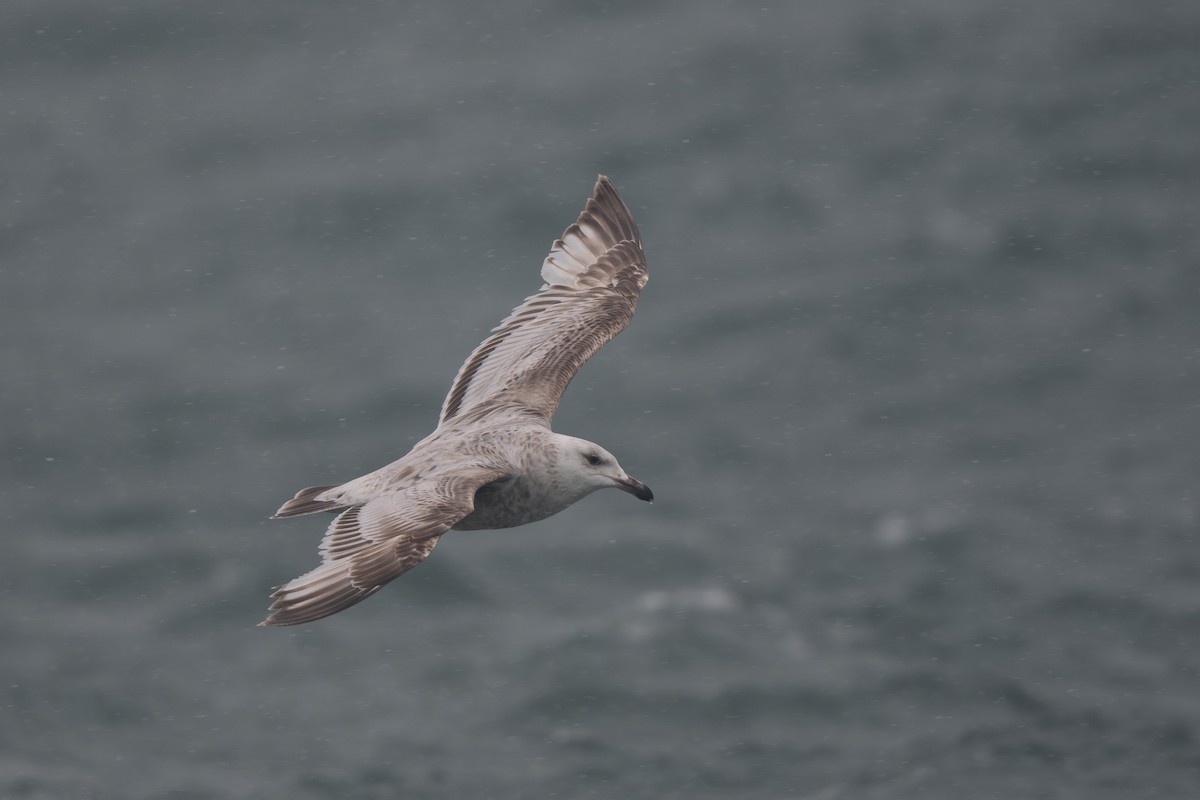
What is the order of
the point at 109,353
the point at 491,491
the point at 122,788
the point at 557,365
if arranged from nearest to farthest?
the point at 491,491 < the point at 557,365 < the point at 109,353 < the point at 122,788

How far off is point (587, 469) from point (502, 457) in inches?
38.6

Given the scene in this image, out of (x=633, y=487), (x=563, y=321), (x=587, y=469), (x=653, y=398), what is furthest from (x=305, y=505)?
(x=653, y=398)

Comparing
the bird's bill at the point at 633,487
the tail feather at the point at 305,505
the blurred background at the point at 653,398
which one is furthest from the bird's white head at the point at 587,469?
the blurred background at the point at 653,398

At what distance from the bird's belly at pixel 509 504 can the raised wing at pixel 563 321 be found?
1362 mm

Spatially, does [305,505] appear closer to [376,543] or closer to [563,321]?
[376,543]

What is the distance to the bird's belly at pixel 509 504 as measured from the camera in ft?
71.6

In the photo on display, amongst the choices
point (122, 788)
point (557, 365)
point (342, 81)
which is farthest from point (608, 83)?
point (557, 365)

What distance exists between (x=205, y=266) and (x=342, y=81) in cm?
752

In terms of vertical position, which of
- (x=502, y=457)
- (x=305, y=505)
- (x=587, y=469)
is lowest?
(x=305, y=505)

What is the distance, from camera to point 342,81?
60531 mm

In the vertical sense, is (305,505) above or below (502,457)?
below

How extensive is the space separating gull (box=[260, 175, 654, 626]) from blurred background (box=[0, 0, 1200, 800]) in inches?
1173

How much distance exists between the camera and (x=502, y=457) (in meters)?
21.8

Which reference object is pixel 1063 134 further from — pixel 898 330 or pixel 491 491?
pixel 491 491
